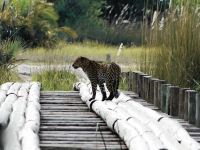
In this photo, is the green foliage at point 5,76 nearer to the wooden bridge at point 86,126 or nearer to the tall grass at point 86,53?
the wooden bridge at point 86,126

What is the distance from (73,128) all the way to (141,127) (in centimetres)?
75

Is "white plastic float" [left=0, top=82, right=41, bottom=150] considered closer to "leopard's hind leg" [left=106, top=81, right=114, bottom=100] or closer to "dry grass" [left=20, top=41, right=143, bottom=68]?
"leopard's hind leg" [left=106, top=81, right=114, bottom=100]

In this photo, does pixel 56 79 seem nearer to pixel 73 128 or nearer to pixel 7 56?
pixel 7 56

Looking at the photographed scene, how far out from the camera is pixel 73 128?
500 centimetres

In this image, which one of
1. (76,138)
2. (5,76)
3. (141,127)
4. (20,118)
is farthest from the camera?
(5,76)

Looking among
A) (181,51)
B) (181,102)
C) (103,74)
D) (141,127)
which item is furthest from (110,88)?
(141,127)

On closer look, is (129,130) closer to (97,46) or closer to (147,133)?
(147,133)

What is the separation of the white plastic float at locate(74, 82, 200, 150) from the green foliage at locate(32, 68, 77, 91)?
3751 millimetres

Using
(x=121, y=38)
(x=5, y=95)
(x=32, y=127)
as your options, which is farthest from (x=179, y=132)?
(x=121, y=38)

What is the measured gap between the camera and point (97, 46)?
782 inches

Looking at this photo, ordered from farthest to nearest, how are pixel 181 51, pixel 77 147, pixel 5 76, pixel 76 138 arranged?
pixel 5 76
pixel 181 51
pixel 76 138
pixel 77 147

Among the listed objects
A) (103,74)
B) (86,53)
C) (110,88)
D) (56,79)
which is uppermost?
(103,74)

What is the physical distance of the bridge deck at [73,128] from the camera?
14.1ft

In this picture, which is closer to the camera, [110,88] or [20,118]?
[20,118]
